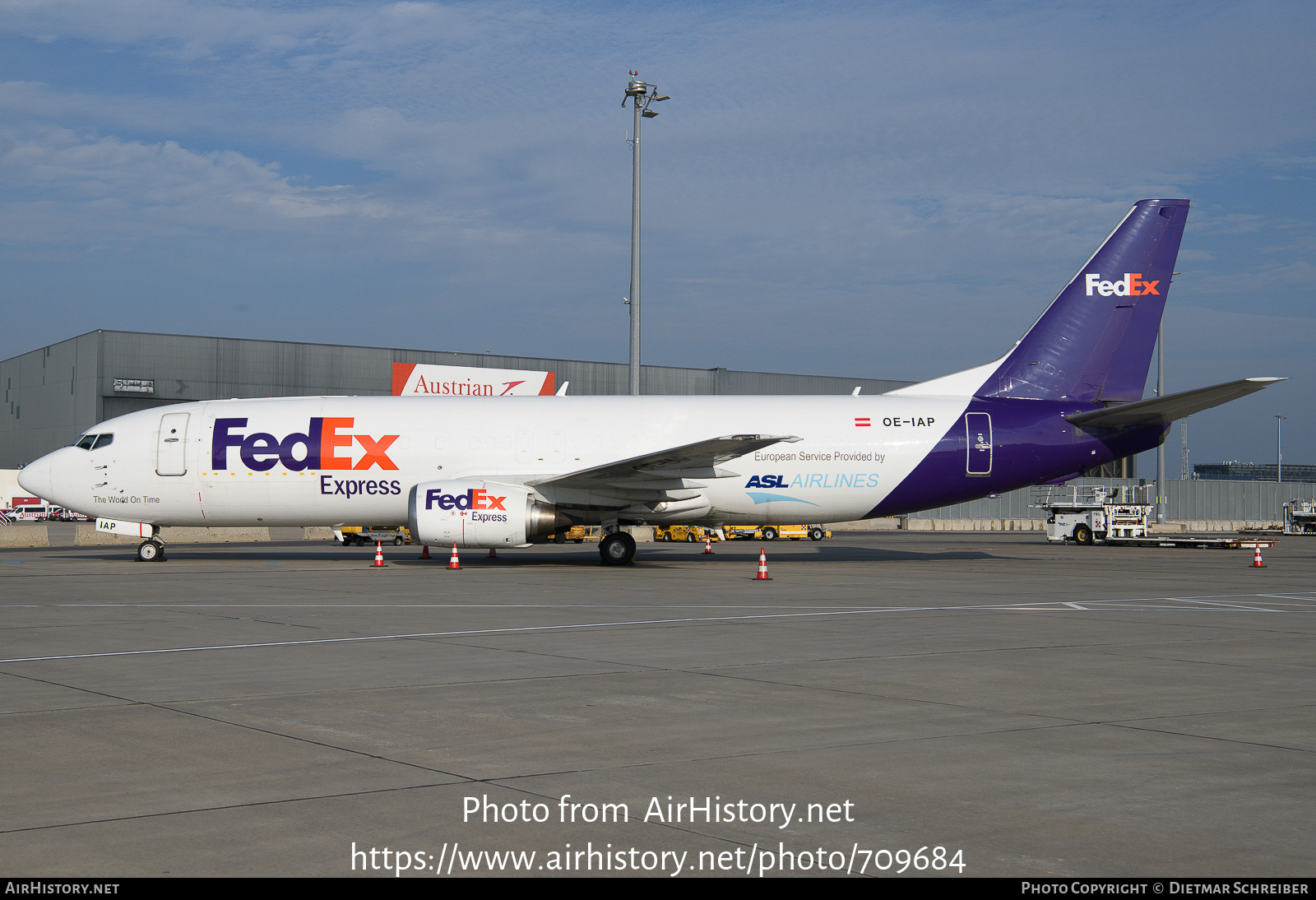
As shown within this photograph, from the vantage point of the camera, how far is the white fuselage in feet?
84.2

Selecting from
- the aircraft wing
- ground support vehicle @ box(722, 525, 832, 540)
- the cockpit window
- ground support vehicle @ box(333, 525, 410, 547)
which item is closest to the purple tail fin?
the aircraft wing

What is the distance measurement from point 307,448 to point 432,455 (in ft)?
9.80

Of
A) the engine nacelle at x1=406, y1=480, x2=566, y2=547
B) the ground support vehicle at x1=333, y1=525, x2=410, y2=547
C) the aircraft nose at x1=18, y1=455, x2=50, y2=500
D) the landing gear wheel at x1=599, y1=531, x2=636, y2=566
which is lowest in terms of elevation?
the ground support vehicle at x1=333, y1=525, x2=410, y2=547

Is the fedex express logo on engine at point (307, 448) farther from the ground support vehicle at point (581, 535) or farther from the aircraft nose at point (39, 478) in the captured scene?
the ground support vehicle at point (581, 535)

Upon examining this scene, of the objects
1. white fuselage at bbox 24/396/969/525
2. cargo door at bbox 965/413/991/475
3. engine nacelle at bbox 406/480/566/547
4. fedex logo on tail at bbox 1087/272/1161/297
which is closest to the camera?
engine nacelle at bbox 406/480/566/547

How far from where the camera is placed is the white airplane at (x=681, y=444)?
25625mm

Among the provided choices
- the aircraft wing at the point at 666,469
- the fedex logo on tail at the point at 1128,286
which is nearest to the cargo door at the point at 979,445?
the fedex logo on tail at the point at 1128,286

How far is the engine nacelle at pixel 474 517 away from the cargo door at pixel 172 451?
640cm

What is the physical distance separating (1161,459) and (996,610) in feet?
159

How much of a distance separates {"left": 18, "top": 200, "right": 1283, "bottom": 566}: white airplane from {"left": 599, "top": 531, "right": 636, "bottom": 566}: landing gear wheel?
41mm

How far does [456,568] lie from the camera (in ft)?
79.1

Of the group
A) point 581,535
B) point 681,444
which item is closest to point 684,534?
point 581,535

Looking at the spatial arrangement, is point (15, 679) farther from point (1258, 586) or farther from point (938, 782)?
point (1258, 586)

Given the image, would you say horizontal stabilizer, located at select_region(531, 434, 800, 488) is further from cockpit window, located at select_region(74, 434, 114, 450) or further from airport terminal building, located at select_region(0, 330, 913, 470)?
airport terminal building, located at select_region(0, 330, 913, 470)
